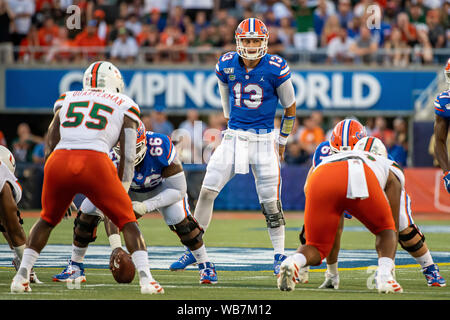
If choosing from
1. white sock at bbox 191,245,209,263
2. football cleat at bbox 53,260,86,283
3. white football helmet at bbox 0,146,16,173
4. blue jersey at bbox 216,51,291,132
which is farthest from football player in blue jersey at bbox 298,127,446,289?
white football helmet at bbox 0,146,16,173

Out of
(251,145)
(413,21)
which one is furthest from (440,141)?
(413,21)

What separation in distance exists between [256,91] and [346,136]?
159 centimetres

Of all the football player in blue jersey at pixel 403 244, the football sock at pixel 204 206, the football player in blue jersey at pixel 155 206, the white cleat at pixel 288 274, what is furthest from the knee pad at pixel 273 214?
the white cleat at pixel 288 274

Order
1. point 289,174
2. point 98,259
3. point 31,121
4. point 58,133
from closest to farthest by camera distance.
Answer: point 58,133, point 98,259, point 289,174, point 31,121

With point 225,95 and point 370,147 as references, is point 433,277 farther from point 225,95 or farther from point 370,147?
point 225,95

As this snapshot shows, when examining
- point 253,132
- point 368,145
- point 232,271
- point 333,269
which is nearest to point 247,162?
point 253,132

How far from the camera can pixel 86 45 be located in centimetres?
2052

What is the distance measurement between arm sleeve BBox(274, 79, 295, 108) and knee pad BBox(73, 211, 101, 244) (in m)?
2.35

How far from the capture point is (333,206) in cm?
652

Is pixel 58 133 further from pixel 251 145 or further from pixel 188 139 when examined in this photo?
pixel 188 139

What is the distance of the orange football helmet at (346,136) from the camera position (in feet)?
24.2

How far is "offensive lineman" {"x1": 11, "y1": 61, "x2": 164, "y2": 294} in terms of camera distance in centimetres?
635

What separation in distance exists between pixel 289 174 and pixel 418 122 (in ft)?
11.0

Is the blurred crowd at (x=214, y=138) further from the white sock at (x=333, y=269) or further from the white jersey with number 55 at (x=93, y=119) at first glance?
the white jersey with number 55 at (x=93, y=119)
